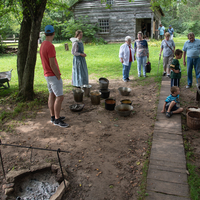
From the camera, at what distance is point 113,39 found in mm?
22000

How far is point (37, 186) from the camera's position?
300cm

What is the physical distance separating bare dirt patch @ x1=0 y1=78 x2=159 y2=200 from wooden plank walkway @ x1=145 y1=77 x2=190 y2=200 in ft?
0.66

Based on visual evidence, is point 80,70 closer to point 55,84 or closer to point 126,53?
point 126,53

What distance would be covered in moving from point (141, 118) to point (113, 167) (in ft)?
6.98

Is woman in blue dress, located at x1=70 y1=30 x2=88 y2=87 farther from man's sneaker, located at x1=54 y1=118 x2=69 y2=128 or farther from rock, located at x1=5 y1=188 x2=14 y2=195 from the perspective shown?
rock, located at x1=5 y1=188 x2=14 y2=195

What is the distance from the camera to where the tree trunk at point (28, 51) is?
5.51 m

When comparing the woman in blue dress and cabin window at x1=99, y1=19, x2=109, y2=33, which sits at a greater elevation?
cabin window at x1=99, y1=19, x2=109, y2=33

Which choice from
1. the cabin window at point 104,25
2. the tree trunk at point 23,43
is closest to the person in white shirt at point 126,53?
the tree trunk at point 23,43

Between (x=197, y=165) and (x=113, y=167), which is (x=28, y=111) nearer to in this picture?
(x=113, y=167)

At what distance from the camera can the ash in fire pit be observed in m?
2.83

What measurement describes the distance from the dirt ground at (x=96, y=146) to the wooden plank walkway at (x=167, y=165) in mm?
191

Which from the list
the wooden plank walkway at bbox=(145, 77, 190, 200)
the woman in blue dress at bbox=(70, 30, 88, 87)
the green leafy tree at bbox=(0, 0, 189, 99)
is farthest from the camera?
the woman in blue dress at bbox=(70, 30, 88, 87)

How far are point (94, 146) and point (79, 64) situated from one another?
13.1 ft

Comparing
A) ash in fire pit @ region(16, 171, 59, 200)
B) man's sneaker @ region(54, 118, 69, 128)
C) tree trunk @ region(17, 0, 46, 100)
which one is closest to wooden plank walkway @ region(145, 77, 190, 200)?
ash in fire pit @ region(16, 171, 59, 200)
